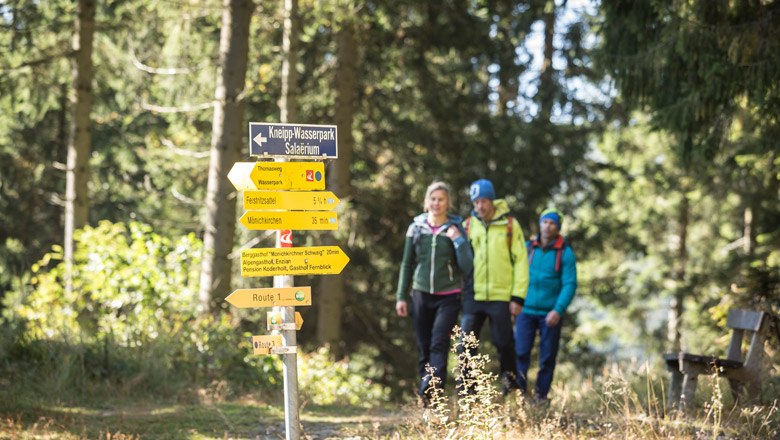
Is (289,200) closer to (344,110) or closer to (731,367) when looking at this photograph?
(731,367)

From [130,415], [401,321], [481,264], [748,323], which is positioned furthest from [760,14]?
[401,321]

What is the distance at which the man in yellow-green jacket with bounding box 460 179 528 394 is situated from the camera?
7.40 m

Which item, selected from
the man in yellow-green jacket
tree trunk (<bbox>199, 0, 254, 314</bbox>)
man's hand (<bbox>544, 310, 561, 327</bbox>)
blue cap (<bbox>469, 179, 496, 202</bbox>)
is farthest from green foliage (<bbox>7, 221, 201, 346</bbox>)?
man's hand (<bbox>544, 310, 561, 327</bbox>)

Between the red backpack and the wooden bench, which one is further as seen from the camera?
the red backpack

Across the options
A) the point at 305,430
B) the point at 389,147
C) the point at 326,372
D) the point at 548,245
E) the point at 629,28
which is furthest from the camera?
the point at 389,147

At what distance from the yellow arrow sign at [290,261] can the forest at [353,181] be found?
1.20 meters

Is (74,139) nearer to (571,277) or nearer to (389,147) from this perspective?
(389,147)

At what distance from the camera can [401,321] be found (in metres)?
17.4

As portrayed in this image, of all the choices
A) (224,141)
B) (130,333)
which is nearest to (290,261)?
(130,333)

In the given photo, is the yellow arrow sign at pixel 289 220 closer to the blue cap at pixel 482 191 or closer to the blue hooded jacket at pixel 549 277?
the blue cap at pixel 482 191

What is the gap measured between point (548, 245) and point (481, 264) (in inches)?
33.6

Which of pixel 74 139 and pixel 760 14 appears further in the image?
pixel 74 139

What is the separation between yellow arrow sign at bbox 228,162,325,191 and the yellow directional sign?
36.2 inches

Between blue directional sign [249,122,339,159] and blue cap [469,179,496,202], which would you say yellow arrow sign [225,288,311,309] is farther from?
blue cap [469,179,496,202]
